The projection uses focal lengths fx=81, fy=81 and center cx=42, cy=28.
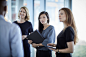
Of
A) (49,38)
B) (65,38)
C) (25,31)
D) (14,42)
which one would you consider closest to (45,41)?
(49,38)

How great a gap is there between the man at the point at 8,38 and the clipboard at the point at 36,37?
0.60 m

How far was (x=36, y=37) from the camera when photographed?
1.38m

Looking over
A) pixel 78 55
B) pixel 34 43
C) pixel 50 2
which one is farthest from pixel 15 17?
pixel 78 55

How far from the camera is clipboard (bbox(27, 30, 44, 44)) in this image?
1360 mm

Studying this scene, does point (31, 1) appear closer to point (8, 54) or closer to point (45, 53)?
point (45, 53)

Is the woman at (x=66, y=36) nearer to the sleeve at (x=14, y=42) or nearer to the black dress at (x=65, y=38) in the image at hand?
the black dress at (x=65, y=38)

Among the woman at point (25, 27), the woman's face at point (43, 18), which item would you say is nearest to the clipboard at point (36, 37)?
the woman's face at point (43, 18)

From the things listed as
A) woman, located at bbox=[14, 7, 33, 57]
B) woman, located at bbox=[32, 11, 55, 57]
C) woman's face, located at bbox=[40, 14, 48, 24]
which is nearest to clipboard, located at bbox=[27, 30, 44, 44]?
woman, located at bbox=[32, 11, 55, 57]

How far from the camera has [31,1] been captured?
2.60 metres

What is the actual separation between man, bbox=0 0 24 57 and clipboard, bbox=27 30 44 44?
599mm

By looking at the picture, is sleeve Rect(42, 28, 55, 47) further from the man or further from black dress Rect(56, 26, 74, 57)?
the man

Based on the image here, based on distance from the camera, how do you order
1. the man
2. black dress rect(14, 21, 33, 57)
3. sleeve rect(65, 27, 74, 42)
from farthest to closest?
1. black dress rect(14, 21, 33, 57)
2. sleeve rect(65, 27, 74, 42)
3. the man

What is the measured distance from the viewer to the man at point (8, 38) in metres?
0.73

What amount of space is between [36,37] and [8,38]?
2.22 feet
